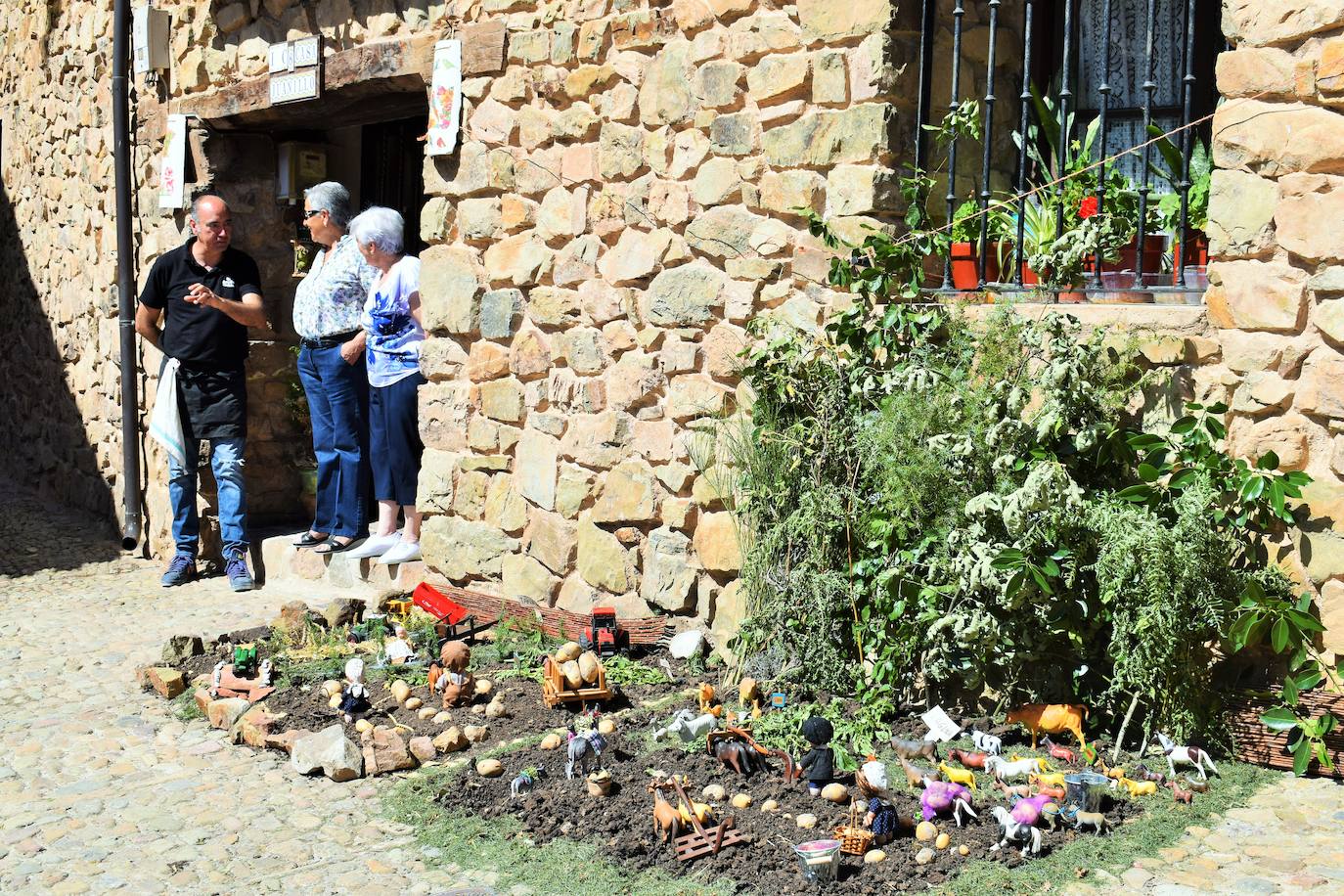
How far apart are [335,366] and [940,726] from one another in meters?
3.78

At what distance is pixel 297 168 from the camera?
7.34m

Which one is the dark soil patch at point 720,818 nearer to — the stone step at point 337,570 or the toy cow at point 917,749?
the toy cow at point 917,749

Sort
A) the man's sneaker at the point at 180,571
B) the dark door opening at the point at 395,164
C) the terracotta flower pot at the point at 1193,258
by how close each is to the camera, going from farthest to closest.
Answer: the dark door opening at the point at 395,164 < the man's sneaker at the point at 180,571 < the terracotta flower pot at the point at 1193,258

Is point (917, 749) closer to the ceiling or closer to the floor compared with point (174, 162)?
closer to the floor

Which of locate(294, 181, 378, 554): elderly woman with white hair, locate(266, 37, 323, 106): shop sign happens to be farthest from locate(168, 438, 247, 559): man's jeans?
locate(266, 37, 323, 106): shop sign

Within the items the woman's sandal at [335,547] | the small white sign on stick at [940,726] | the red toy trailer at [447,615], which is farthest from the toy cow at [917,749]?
the woman's sandal at [335,547]

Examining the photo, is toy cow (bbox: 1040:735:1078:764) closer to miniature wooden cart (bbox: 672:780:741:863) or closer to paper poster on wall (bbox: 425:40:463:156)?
miniature wooden cart (bbox: 672:780:741:863)

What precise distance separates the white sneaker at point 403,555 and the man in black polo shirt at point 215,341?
0.92 meters

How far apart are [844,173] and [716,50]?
73 centimetres

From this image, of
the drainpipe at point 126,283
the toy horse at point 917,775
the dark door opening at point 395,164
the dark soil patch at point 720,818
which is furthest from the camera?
the dark door opening at point 395,164

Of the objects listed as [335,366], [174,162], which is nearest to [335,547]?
[335,366]

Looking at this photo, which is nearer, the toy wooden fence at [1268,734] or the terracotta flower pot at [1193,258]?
the toy wooden fence at [1268,734]

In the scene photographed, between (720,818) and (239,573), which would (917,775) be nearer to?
(720,818)

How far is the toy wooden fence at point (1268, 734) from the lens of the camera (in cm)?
345
